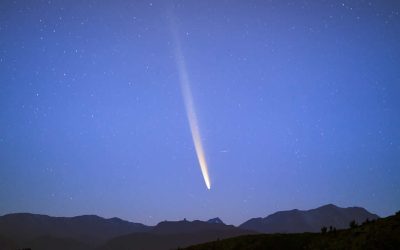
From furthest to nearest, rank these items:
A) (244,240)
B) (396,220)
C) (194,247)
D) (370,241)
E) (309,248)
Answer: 1. (194,247)
2. (244,240)
3. (309,248)
4. (396,220)
5. (370,241)

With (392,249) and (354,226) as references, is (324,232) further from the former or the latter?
(392,249)

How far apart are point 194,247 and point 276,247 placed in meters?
9.57

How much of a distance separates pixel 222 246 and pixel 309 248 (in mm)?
9351

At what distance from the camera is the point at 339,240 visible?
2528cm

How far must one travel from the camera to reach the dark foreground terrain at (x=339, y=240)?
22.3 metres

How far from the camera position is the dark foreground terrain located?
2227 cm

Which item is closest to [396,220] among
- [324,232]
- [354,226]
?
[354,226]

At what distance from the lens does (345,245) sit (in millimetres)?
23969

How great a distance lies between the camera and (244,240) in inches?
1298

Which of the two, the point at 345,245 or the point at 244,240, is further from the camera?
the point at 244,240

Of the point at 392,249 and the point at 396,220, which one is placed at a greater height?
the point at 396,220

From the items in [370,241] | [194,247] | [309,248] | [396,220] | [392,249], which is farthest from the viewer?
[194,247]

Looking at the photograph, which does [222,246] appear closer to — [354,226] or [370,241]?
[354,226]

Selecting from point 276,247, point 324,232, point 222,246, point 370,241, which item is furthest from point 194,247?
point 370,241
